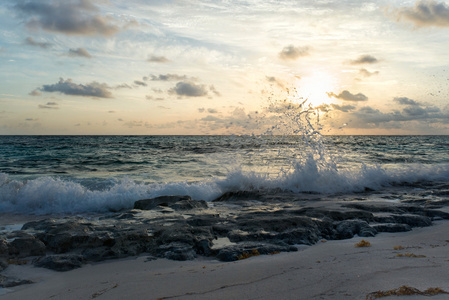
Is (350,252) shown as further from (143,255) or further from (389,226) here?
(143,255)

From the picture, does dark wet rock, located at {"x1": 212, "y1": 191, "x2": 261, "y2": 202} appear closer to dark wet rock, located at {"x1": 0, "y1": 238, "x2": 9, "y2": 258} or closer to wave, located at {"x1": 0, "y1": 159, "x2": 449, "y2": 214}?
wave, located at {"x1": 0, "y1": 159, "x2": 449, "y2": 214}

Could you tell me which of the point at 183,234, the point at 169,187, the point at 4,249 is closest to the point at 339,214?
the point at 183,234

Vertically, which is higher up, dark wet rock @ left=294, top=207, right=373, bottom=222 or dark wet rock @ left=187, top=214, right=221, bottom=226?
dark wet rock @ left=294, top=207, right=373, bottom=222

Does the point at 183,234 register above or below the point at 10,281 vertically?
above

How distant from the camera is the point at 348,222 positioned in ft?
17.2

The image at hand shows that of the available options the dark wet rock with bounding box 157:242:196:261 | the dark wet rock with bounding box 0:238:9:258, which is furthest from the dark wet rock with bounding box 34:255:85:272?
the dark wet rock with bounding box 157:242:196:261

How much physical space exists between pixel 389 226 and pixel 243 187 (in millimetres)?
5605

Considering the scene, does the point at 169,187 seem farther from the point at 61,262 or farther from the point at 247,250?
the point at 247,250

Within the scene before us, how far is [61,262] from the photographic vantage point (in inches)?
156

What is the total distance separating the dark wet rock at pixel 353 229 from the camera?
15.9 feet

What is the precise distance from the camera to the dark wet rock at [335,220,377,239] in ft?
15.9

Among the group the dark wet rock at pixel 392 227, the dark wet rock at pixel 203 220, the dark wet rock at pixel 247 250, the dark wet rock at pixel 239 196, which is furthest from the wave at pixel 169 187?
the dark wet rock at pixel 247 250

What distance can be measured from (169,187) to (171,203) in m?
2.33

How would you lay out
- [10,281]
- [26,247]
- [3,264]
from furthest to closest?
[26,247] < [3,264] < [10,281]
